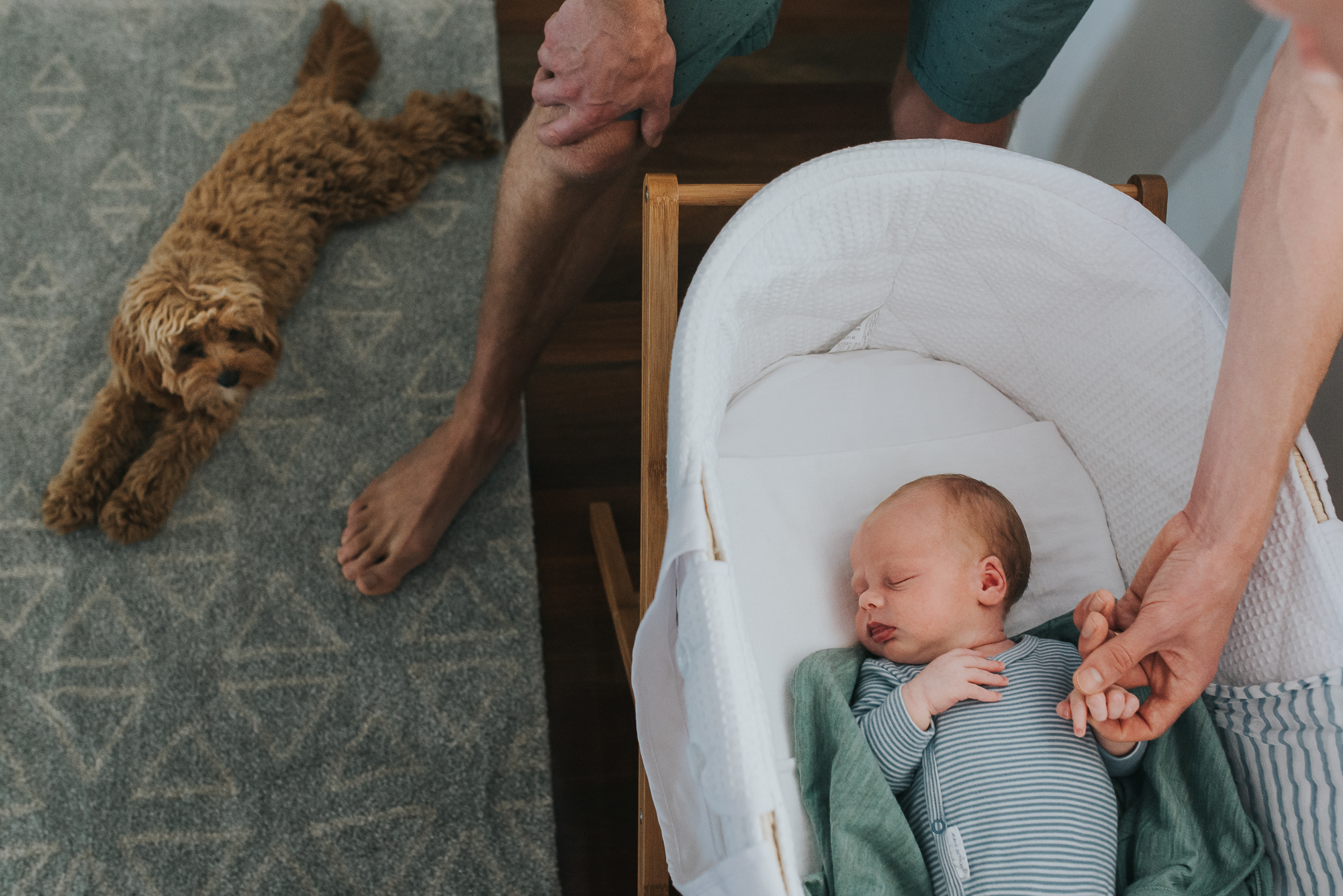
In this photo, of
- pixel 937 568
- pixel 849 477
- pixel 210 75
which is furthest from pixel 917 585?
pixel 210 75

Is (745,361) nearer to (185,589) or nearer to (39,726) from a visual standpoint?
(185,589)

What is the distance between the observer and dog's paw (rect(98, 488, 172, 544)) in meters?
1.12

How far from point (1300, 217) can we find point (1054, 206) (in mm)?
214

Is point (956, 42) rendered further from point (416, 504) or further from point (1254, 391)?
point (416, 504)

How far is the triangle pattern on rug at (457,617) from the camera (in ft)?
3.70

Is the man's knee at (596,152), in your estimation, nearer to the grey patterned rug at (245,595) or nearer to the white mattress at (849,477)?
the white mattress at (849,477)

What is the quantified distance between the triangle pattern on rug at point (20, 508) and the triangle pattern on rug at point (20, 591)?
6 centimetres

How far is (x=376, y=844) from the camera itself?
3.35 feet

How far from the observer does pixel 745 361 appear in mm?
891

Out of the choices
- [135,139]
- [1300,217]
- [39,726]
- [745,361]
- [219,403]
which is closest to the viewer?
[1300,217]

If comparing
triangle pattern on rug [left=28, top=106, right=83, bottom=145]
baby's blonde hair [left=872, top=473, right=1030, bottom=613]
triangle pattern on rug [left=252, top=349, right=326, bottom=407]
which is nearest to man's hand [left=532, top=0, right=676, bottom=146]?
baby's blonde hair [left=872, top=473, right=1030, bottom=613]

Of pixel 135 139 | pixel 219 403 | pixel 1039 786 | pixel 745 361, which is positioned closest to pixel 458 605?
pixel 219 403

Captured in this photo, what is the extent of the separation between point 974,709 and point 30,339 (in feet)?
4.12

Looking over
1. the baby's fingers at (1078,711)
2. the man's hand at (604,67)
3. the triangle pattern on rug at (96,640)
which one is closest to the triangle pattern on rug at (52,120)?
the triangle pattern on rug at (96,640)
